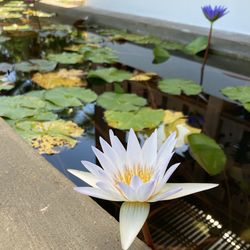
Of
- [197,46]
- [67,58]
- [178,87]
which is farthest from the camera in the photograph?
[197,46]

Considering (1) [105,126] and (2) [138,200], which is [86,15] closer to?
(1) [105,126]

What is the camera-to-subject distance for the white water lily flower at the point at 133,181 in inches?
17.1

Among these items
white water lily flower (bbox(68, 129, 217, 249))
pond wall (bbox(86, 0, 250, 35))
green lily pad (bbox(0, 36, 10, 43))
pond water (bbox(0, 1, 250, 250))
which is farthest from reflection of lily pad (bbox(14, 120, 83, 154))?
pond wall (bbox(86, 0, 250, 35))

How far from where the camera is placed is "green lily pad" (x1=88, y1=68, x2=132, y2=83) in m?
1.74

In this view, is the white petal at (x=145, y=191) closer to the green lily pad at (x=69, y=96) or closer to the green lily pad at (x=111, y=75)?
the green lily pad at (x=69, y=96)

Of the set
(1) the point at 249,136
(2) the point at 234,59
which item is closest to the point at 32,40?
(2) the point at 234,59

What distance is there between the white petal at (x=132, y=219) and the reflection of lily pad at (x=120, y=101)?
963 millimetres

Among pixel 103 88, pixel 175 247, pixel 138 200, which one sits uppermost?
pixel 138 200

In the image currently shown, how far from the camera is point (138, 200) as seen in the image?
0.46 meters

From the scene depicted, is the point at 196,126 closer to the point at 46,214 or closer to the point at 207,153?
the point at 207,153

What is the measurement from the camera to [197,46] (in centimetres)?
231

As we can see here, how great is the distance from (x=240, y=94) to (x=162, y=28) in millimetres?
1463

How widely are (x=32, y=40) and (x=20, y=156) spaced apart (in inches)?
86.2

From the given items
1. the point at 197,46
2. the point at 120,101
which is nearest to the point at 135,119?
the point at 120,101
